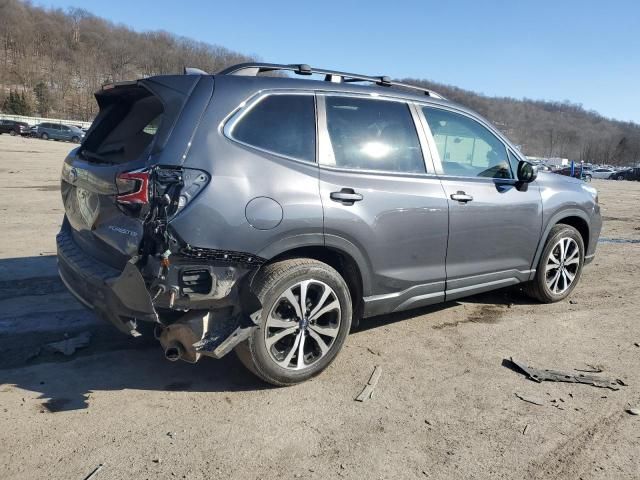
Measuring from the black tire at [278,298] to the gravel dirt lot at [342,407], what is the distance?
0.12 meters

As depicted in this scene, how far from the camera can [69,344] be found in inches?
163

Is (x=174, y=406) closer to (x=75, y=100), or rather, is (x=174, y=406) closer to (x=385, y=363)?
(x=385, y=363)

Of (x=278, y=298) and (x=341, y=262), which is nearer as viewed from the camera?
(x=278, y=298)

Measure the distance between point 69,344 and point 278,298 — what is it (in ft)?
5.91

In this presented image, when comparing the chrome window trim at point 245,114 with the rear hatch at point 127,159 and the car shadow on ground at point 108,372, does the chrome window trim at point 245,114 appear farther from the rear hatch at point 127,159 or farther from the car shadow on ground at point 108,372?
the car shadow on ground at point 108,372

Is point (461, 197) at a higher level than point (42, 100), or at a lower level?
lower

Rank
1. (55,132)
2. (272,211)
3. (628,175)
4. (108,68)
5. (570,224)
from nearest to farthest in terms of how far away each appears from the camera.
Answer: (272,211), (570,224), (55,132), (628,175), (108,68)

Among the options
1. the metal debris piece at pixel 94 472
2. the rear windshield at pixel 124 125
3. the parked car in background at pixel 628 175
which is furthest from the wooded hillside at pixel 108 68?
the metal debris piece at pixel 94 472

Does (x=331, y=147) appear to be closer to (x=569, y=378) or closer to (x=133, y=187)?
(x=133, y=187)

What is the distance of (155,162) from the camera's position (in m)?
3.15

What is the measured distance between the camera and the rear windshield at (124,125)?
11.4ft

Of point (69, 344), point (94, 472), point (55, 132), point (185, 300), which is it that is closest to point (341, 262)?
point (185, 300)

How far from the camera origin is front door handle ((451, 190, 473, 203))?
173 inches

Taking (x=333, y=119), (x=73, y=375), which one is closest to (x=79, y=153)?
(x=73, y=375)
